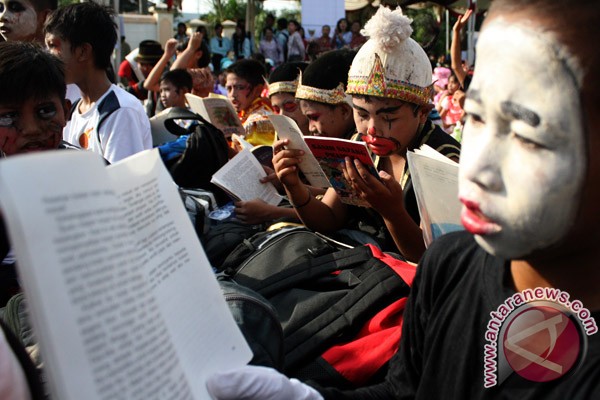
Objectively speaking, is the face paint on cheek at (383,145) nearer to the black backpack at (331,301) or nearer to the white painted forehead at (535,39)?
the black backpack at (331,301)

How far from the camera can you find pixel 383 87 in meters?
2.36

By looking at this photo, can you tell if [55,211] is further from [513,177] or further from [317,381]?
[317,381]

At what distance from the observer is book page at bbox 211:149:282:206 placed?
10.3 ft

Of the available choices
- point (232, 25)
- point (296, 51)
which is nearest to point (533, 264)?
point (296, 51)

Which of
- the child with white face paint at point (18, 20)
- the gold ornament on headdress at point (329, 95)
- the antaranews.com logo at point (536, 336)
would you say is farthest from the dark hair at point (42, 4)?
the antaranews.com logo at point (536, 336)

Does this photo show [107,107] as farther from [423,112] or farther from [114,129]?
[423,112]

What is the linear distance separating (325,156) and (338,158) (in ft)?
0.34

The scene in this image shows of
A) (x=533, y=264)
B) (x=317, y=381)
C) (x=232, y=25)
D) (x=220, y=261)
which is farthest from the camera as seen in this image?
(x=232, y=25)

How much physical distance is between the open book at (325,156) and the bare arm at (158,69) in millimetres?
3601

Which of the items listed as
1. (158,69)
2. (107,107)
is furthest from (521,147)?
(158,69)

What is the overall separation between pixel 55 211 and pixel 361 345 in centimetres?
123

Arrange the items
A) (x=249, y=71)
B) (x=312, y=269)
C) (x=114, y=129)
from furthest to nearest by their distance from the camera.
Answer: (x=249, y=71)
(x=114, y=129)
(x=312, y=269)

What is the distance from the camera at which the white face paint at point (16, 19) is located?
13.4ft

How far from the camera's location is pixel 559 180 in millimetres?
918
